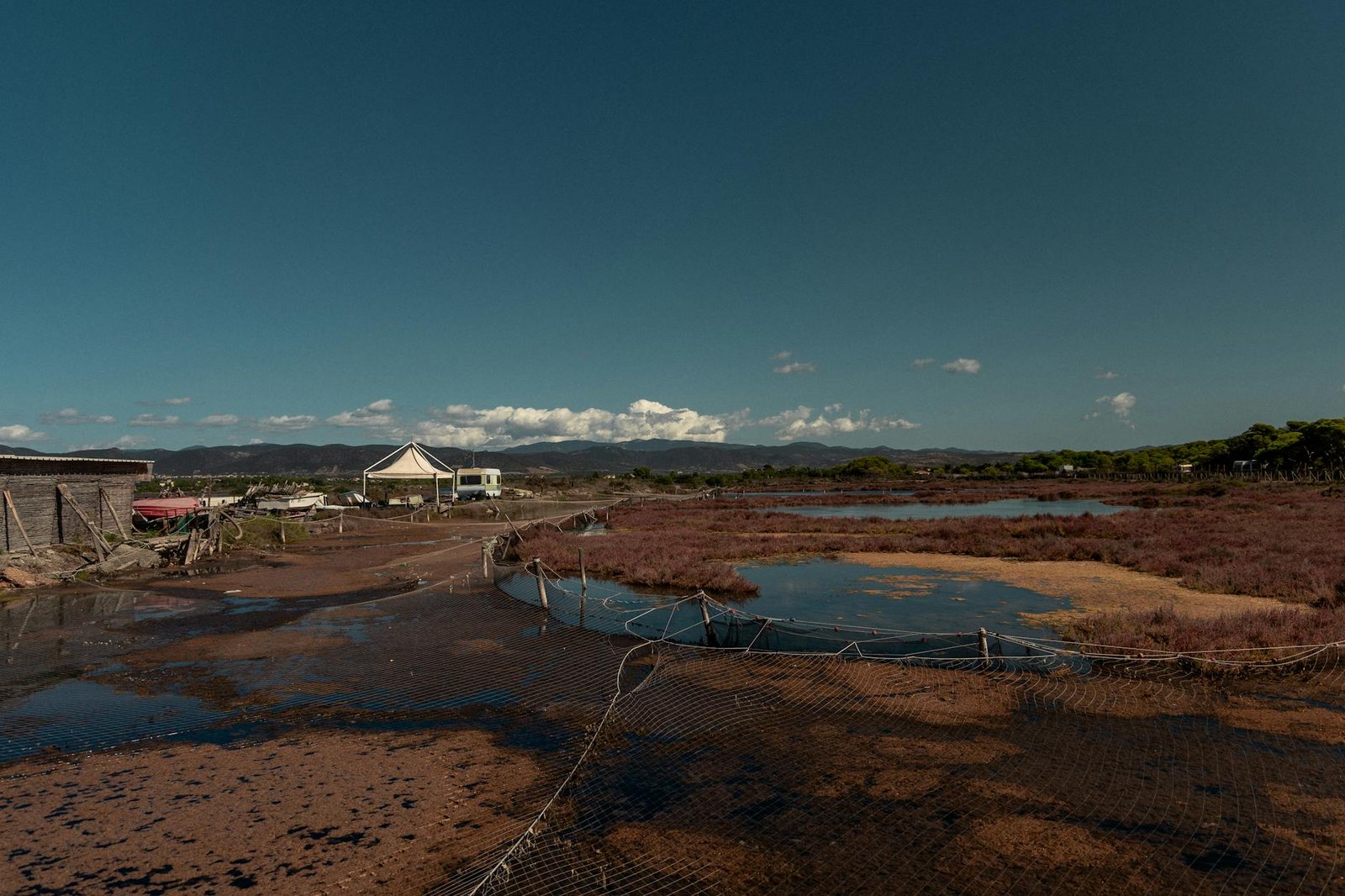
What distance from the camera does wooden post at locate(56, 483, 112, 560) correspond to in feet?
80.2

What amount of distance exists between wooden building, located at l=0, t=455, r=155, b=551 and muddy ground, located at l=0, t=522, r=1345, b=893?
14086mm

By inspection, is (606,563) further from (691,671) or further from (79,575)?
(79,575)

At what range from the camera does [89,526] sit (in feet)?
81.0

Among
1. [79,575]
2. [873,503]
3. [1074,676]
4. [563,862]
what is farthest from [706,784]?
[873,503]

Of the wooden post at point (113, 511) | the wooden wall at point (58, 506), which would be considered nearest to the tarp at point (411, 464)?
the wooden wall at point (58, 506)

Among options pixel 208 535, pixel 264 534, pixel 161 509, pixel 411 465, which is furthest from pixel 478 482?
pixel 208 535

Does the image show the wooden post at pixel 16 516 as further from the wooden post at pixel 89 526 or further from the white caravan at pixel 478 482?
the white caravan at pixel 478 482

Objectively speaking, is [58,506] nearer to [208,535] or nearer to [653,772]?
[208,535]

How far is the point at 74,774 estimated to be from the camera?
27.4ft

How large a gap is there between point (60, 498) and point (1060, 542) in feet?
138

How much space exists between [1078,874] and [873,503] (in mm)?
66203

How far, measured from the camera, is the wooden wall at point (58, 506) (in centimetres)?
2406

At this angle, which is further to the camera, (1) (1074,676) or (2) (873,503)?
(2) (873,503)

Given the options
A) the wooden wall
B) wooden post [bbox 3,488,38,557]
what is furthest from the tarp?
wooden post [bbox 3,488,38,557]
